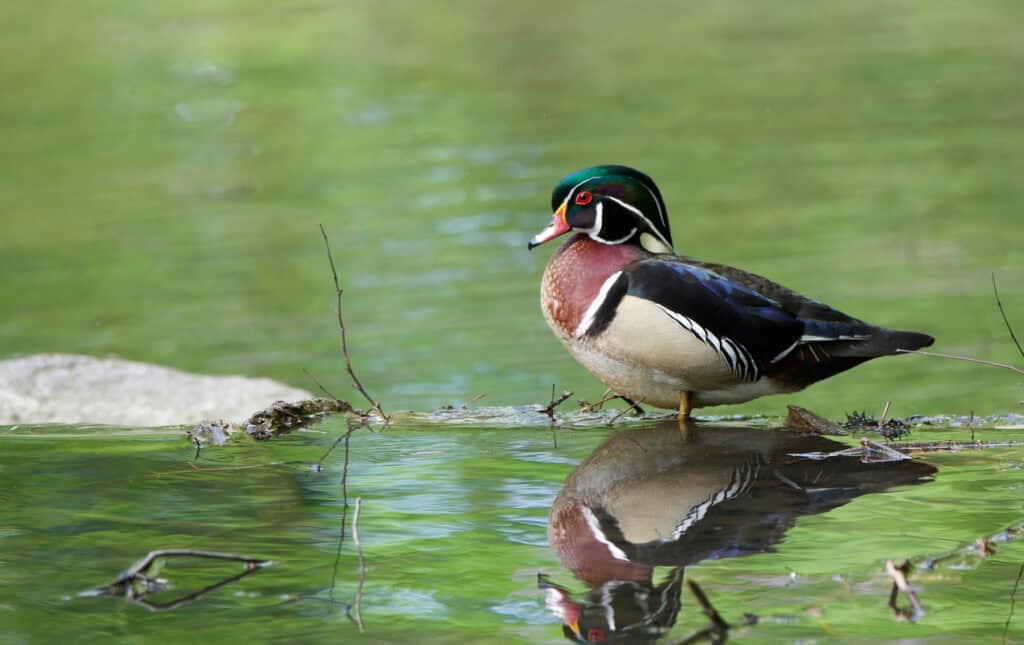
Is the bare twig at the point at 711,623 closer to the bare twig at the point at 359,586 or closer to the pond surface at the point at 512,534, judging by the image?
the pond surface at the point at 512,534

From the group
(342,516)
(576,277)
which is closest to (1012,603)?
(342,516)

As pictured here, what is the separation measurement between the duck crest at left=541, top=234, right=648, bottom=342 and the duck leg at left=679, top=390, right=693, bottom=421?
0.54 metres

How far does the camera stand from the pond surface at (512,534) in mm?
4422

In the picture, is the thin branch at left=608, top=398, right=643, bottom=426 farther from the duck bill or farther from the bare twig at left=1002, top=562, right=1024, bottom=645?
the bare twig at left=1002, top=562, right=1024, bottom=645

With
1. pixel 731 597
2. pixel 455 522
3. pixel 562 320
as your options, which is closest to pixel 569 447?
pixel 562 320

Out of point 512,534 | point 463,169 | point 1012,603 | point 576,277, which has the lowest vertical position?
point 1012,603

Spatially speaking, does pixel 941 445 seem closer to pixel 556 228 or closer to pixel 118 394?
pixel 556 228

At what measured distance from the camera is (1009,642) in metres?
4.21

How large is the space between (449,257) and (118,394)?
200 inches

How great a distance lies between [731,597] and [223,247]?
35.5 ft

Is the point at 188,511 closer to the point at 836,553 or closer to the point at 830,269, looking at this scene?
the point at 836,553

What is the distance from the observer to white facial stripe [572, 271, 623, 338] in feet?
20.3

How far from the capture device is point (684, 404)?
6539 mm

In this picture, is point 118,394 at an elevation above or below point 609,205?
below
